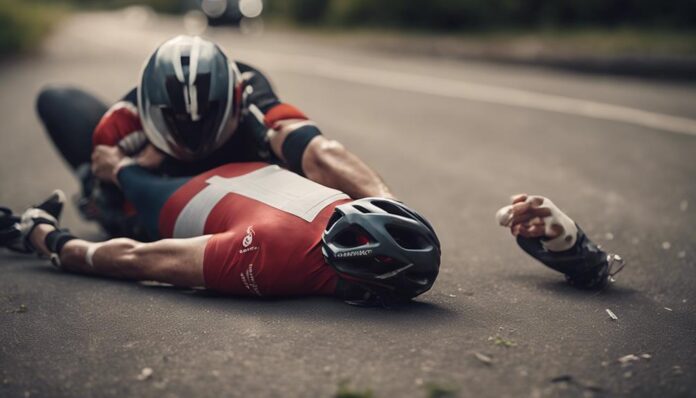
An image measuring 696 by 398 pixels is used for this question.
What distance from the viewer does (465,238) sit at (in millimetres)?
5691

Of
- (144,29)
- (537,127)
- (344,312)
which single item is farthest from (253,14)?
(344,312)

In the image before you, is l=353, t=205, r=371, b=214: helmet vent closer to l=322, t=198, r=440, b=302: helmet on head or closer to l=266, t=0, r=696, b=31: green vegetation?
l=322, t=198, r=440, b=302: helmet on head

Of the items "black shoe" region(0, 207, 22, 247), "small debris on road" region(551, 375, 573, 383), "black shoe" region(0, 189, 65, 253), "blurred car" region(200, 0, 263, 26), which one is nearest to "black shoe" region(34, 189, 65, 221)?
"black shoe" region(0, 189, 65, 253)

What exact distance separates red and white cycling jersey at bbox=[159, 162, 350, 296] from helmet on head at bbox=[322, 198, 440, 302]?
7.8 inches

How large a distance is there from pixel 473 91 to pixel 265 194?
7.46 meters

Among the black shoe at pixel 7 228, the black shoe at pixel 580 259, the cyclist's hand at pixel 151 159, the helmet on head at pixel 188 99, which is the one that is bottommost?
the black shoe at pixel 7 228

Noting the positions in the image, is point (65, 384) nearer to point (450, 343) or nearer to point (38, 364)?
point (38, 364)

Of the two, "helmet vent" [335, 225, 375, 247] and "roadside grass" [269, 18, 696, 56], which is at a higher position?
"roadside grass" [269, 18, 696, 56]

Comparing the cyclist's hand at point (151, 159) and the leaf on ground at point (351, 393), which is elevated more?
the cyclist's hand at point (151, 159)

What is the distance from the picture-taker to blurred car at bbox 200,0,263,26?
83.2 feet

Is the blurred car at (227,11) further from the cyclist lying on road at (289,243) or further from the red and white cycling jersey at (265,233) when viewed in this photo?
the red and white cycling jersey at (265,233)

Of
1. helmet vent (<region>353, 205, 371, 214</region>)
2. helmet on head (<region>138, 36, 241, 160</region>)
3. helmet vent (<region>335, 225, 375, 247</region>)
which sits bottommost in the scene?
helmet vent (<region>335, 225, 375, 247</region>)

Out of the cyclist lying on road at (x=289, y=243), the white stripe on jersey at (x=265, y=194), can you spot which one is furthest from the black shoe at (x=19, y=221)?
the white stripe on jersey at (x=265, y=194)

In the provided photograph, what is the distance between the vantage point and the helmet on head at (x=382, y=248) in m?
3.80
